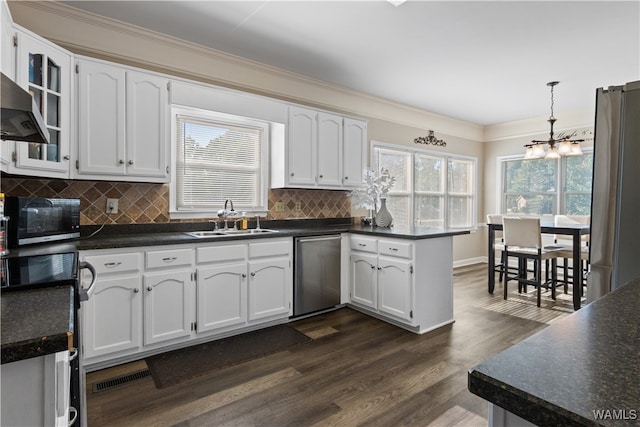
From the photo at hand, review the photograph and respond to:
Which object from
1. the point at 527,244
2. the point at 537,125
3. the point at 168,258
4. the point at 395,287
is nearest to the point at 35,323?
the point at 168,258

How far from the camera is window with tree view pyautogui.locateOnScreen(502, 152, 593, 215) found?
209 inches

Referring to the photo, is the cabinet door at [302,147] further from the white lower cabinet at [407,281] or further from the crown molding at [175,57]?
the white lower cabinet at [407,281]

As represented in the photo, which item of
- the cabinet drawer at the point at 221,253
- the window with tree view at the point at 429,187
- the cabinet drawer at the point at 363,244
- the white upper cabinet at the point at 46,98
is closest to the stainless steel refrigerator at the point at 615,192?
the cabinet drawer at the point at 363,244

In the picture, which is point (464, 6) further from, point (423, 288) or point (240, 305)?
point (240, 305)

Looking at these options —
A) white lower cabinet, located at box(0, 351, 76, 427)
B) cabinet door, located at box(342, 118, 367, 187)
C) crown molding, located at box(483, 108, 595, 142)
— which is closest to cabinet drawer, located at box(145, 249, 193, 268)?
white lower cabinet, located at box(0, 351, 76, 427)

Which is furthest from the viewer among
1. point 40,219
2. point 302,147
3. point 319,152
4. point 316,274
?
point 319,152

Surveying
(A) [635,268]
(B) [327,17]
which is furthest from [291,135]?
(A) [635,268]

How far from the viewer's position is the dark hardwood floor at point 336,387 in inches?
73.4

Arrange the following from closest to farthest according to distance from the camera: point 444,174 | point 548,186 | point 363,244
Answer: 1. point 363,244
2. point 548,186
3. point 444,174

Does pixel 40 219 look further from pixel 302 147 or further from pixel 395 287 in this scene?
pixel 395 287

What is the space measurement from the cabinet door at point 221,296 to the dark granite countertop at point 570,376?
249 centimetres

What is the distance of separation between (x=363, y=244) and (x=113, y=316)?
7.39 feet

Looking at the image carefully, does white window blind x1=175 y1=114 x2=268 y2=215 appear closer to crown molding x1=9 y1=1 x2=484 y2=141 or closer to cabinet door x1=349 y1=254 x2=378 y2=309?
crown molding x1=9 y1=1 x2=484 y2=141

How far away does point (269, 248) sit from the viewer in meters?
3.11
